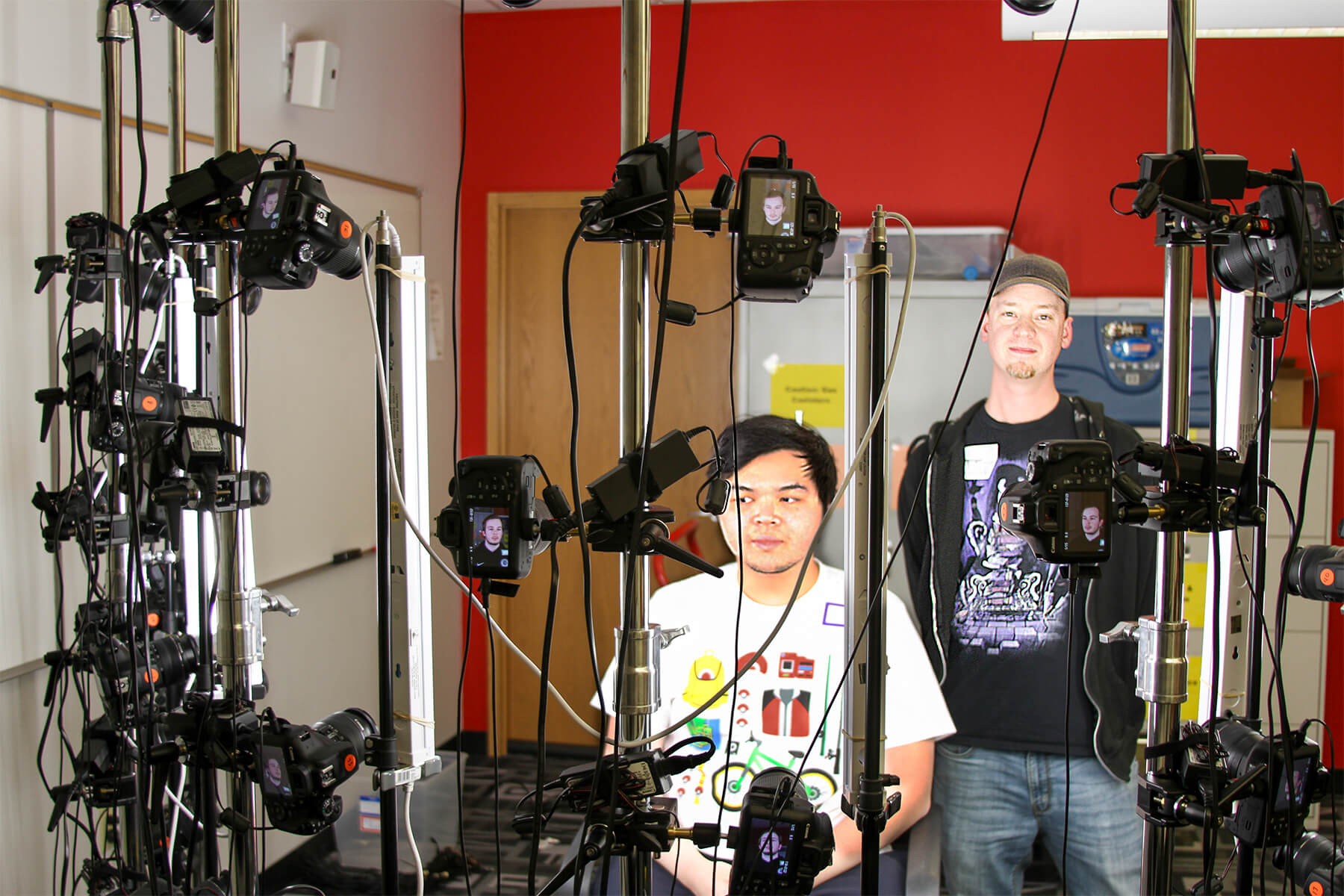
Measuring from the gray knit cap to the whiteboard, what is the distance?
2.17 m

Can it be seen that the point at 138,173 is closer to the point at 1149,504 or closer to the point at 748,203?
the point at 748,203

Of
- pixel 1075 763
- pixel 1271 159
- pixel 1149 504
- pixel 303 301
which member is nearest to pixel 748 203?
pixel 1149 504

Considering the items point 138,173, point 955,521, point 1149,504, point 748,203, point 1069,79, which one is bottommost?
point 955,521

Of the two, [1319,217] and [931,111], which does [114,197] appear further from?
[931,111]

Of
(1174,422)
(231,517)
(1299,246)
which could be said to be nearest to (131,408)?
(231,517)

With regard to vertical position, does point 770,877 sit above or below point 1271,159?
below

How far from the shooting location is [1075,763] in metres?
Result: 2.10

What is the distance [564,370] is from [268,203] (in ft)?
9.25

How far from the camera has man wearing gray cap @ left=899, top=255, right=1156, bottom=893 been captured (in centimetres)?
210

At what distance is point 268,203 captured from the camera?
1.31 m

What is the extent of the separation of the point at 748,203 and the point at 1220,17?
176 centimetres

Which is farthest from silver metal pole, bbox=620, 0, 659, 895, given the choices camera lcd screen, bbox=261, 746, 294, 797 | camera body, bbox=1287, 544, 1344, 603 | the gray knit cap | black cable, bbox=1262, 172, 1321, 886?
the gray knit cap

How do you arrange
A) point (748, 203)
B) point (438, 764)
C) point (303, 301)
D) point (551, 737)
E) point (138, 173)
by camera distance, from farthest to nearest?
point (551, 737) → point (303, 301) → point (138, 173) → point (438, 764) → point (748, 203)

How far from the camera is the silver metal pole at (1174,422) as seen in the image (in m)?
1.31
